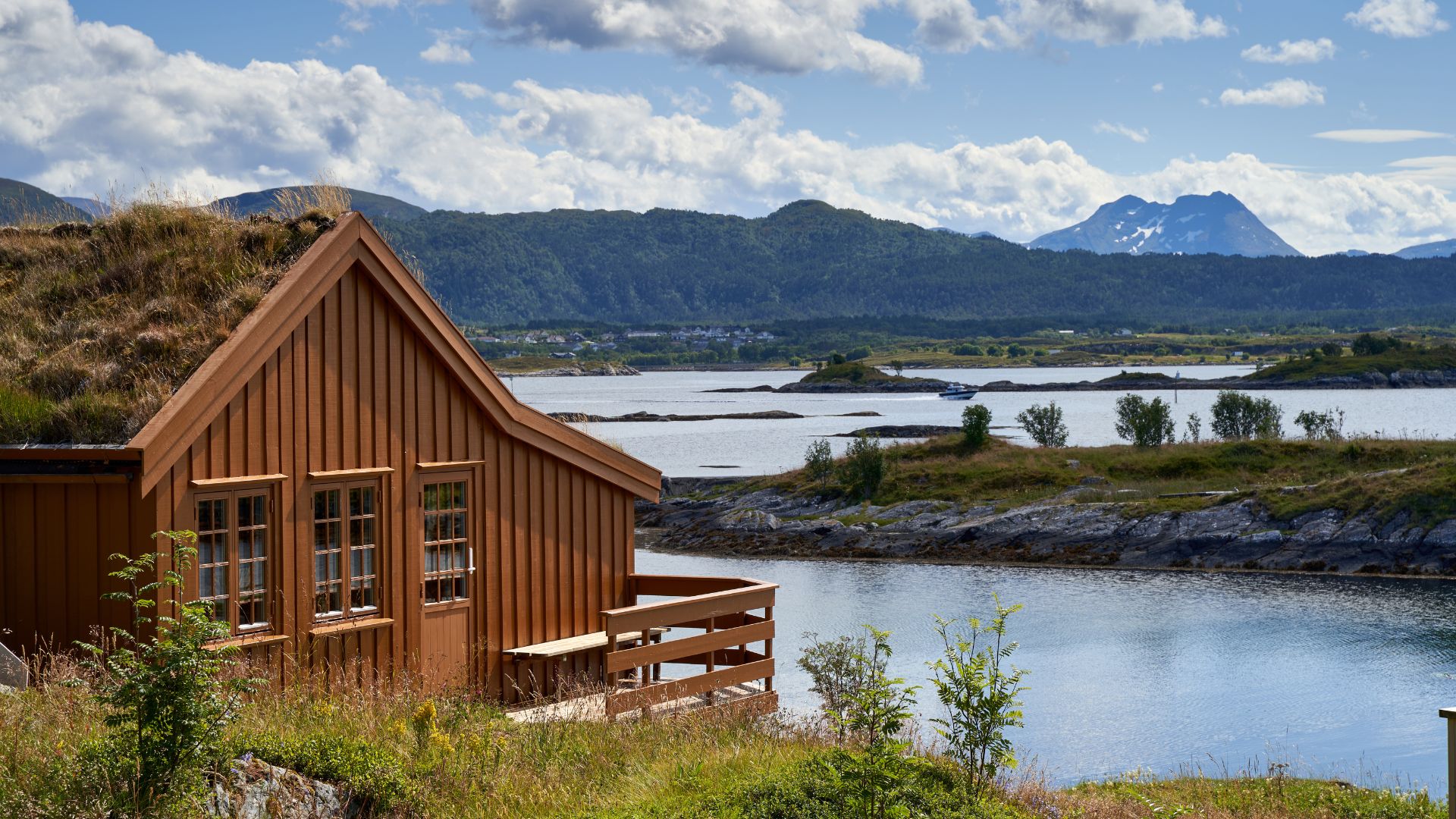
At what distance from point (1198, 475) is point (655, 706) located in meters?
41.3

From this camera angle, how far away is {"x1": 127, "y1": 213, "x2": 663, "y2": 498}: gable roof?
1132 cm

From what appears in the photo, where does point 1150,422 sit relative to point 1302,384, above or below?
below

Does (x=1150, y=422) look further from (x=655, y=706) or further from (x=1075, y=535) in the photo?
(x=655, y=706)

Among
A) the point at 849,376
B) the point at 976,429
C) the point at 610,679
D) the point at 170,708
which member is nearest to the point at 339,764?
the point at 170,708

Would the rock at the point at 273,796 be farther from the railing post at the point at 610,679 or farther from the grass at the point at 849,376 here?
the grass at the point at 849,376

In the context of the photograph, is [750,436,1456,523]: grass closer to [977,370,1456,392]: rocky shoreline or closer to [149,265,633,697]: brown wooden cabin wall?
[149,265,633,697]: brown wooden cabin wall

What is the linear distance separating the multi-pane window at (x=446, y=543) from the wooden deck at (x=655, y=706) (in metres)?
1.42

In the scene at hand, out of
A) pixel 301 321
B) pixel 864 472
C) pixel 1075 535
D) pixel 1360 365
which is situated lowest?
pixel 1075 535

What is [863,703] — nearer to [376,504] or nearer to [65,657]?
[376,504]

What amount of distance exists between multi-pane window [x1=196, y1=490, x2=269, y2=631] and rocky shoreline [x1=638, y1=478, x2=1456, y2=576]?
3641 cm

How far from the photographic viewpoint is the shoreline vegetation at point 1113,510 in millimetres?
42750

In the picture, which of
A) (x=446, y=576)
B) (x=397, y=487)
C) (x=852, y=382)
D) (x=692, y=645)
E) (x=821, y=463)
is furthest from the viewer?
(x=852, y=382)

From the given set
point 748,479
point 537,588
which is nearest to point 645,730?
point 537,588

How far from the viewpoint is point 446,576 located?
1406 centimetres
